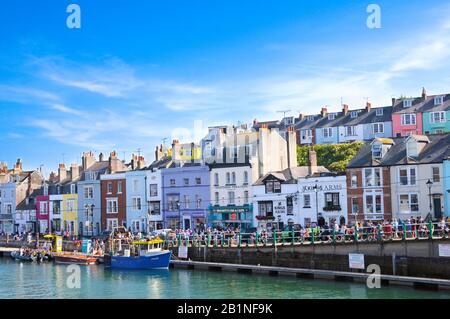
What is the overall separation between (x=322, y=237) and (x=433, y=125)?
3628 cm

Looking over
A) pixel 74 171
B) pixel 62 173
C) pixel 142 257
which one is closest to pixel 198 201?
pixel 142 257

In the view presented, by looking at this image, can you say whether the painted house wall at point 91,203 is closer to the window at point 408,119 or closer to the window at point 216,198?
the window at point 216,198

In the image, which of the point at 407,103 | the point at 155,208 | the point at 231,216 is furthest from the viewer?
the point at 407,103

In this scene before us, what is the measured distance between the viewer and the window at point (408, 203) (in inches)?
1907

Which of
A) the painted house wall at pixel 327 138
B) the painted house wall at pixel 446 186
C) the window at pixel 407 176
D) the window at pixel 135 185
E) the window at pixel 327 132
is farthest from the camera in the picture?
the window at pixel 327 132

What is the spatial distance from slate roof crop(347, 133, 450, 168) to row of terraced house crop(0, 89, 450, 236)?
90 millimetres

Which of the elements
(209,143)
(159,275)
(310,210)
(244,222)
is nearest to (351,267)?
(159,275)

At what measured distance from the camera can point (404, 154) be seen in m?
49.9

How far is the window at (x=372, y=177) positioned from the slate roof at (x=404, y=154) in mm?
500

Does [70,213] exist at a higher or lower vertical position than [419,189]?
lower

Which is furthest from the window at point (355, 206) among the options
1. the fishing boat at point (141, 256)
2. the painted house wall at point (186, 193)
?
the fishing boat at point (141, 256)

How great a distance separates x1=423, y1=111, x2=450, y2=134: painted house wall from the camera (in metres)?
70.6

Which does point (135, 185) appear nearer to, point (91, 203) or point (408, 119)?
point (91, 203)
